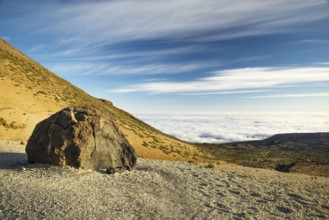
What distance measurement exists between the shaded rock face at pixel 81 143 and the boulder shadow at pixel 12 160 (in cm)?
79

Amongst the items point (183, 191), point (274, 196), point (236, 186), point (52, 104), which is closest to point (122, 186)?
point (183, 191)

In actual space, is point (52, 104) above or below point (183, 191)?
above

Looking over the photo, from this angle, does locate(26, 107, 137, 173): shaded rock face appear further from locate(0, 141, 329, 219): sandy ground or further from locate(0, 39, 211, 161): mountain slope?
locate(0, 39, 211, 161): mountain slope

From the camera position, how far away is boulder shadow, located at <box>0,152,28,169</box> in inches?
672

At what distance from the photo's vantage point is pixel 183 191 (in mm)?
15570

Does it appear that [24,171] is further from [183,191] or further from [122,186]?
[183,191]

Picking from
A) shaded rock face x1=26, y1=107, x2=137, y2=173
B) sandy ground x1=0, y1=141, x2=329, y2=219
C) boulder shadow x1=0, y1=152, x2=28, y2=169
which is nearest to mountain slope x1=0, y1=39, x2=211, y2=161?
boulder shadow x1=0, y1=152, x2=28, y2=169

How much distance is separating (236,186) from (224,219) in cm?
544

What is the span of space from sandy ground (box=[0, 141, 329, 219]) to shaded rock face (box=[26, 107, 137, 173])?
664 mm

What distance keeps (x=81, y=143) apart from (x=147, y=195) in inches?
201

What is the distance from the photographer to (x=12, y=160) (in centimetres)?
1859

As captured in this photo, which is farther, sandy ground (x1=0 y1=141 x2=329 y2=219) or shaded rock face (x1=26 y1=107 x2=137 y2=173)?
shaded rock face (x1=26 y1=107 x2=137 y2=173)

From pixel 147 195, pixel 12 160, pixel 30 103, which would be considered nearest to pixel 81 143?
pixel 147 195

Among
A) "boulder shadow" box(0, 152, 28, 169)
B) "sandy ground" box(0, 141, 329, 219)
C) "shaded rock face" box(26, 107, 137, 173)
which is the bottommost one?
"sandy ground" box(0, 141, 329, 219)
